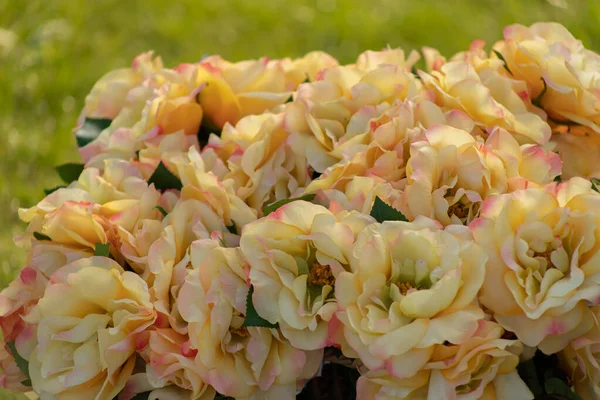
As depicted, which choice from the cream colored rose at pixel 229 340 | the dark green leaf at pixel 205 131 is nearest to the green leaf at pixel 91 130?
the dark green leaf at pixel 205 131

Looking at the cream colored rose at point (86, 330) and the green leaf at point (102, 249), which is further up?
the green leaf at point (102, 249)

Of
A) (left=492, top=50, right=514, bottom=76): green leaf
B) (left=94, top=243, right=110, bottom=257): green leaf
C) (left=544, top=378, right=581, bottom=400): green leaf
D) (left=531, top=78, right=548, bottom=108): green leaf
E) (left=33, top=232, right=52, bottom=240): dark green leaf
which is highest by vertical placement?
(left=492, top=50, right=514, bottom=76): green leaf

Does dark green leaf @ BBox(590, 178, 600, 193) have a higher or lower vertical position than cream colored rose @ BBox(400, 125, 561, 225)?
lower

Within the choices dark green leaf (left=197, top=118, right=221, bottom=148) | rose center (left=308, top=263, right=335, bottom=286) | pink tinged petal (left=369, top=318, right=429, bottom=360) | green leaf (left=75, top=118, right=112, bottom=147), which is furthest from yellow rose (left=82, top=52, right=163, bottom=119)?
pink tinged petal (left=369, top=318, right=429, bottom=360)

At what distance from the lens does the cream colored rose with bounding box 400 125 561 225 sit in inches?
31.7

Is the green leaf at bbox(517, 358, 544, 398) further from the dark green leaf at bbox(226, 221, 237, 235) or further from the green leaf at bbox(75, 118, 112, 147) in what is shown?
the green leaf at bbox(75, 118, 112, 147)

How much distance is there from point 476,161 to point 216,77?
40cm

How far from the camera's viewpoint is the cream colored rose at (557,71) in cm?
94

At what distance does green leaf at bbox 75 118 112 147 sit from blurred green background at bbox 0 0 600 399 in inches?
40.4

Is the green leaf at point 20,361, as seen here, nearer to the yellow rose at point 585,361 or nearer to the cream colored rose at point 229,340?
the cream colored rose at point 229,340

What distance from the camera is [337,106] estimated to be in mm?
958

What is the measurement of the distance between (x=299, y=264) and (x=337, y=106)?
24cm

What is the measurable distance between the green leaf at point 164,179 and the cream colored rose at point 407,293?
0.32 meters

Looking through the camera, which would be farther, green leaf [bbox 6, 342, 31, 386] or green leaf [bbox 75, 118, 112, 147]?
green leaf [bbox 75, 118, 112, 147]
